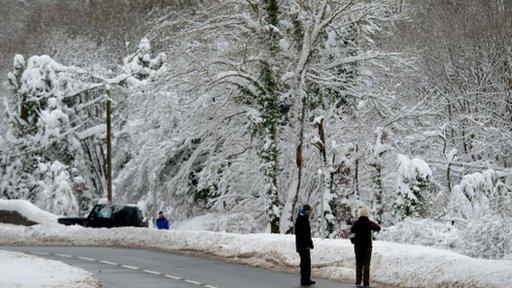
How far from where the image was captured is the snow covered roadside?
20.0 metres

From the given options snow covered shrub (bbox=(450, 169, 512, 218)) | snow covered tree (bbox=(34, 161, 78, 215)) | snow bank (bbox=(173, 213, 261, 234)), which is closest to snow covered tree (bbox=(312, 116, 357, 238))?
snow bank (bbox=(173, 213, 261, 234))

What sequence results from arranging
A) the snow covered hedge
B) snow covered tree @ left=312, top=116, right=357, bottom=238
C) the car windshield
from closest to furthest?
the snow covered hedge → snow covered tree @ left=312, top=116, right=357, bottom=238 → the car windshield

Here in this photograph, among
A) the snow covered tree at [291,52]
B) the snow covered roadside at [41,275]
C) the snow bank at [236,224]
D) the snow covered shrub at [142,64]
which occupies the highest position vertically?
the snow covered shrub at [142,64]

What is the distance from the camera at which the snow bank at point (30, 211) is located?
45719 mm

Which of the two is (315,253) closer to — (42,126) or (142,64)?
(42,126)

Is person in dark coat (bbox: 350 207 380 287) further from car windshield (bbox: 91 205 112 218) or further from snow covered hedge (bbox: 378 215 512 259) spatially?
car windshield (bbox: 91 205 112 218)

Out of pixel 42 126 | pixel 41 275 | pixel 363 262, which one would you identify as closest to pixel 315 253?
pixel 363 262

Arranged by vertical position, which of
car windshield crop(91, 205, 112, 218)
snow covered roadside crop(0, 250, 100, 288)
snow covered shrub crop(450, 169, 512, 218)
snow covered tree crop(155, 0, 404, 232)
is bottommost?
snow covered roadside crop(0, 250, 100, 288)

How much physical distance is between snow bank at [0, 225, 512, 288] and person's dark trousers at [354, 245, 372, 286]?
1027mm

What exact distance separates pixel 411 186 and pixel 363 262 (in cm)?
1405

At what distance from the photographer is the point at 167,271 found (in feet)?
79.5

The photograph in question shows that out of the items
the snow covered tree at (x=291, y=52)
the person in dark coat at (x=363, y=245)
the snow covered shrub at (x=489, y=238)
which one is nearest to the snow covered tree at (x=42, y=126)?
the snow covered tree at (x=291, y=52)

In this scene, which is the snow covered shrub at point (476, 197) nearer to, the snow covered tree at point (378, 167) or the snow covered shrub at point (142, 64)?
the snow covered tree at point (378, 167)

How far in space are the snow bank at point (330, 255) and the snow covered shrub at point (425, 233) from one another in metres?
3.76
